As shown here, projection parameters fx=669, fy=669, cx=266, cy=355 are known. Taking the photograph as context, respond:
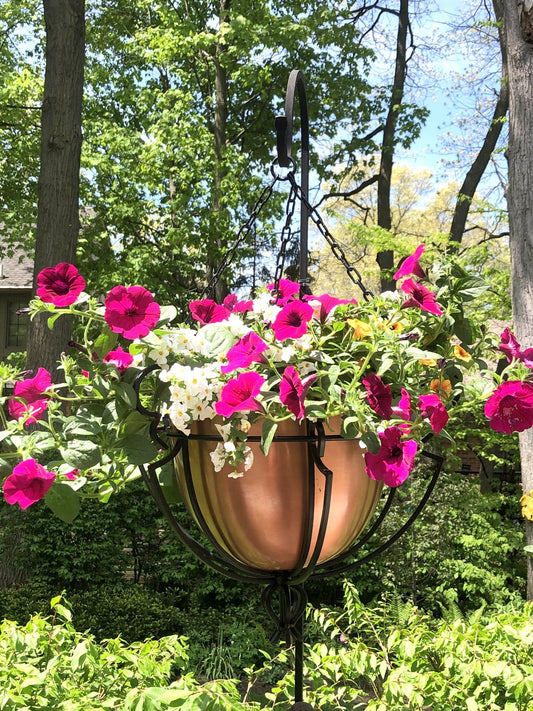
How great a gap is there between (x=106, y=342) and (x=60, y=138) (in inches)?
203

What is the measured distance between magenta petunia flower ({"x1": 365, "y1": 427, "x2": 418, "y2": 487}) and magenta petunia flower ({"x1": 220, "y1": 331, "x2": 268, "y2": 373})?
0.71 feet

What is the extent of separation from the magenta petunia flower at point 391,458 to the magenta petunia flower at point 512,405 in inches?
6.5

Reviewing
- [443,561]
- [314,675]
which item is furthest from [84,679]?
[443,561]

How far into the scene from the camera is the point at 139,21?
1148cm

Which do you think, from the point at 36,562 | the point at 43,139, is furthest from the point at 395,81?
the point at 36,562

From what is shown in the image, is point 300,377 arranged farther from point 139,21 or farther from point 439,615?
point 139,21

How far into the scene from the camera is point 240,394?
0.95 m

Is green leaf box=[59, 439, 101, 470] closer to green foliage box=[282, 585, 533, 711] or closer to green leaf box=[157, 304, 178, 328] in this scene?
green leaf box=[157, 304, 178, 328]

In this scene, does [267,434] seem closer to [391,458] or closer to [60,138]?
[391,458]

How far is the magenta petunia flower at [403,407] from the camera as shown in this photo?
1.03m

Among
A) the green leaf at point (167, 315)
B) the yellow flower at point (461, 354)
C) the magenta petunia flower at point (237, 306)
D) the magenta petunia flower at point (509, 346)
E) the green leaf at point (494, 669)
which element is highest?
the magenta petunia flower at point (237, 306)

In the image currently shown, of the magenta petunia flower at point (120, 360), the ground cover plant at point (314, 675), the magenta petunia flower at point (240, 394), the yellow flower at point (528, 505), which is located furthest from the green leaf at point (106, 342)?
the yellow flower at point (528, 505)

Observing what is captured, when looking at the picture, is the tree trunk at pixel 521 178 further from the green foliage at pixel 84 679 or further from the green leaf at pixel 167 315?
the green leaf at pixel 167 315

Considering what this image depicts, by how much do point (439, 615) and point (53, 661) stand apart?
5.00m
